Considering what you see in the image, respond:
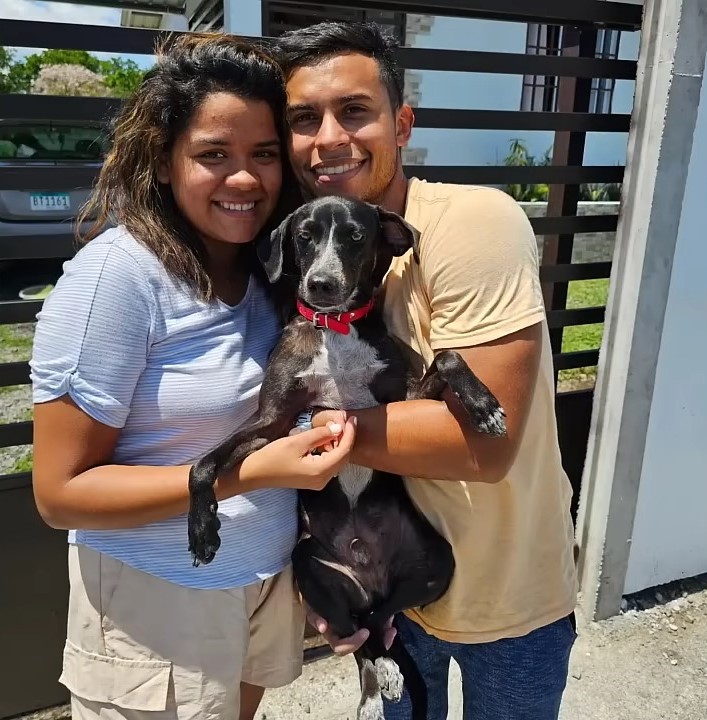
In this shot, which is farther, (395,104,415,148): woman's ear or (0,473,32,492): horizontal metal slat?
(0,473,32,492): horizontal metal slat

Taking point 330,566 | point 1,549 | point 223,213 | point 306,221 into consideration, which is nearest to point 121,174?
point 223,213

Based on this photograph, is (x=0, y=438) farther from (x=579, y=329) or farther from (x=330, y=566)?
(x=579, y=329)

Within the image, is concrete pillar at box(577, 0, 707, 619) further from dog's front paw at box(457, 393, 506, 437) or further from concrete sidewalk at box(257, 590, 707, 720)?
dog's front paw at box(457, 393, 506, 437)

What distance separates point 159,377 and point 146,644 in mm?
634

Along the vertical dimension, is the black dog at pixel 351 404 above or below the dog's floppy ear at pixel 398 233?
below

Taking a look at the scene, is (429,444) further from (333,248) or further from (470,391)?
(333,248)

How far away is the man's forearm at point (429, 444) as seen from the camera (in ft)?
4.85

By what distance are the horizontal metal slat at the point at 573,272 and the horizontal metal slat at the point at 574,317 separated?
0.15 meters

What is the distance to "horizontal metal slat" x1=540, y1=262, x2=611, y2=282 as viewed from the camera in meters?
3.10

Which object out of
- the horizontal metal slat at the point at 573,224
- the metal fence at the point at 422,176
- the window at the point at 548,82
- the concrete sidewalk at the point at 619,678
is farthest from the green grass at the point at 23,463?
the window at the point at 548,82

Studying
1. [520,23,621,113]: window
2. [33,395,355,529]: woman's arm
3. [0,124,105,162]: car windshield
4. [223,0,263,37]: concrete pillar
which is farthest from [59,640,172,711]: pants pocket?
[520,23,621,113]: window

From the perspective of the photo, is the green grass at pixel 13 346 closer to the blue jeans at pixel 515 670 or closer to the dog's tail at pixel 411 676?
the dog's tail at pixel 411 676

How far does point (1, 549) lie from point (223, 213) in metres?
1.67

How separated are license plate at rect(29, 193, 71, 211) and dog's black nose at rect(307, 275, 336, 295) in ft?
4.69
